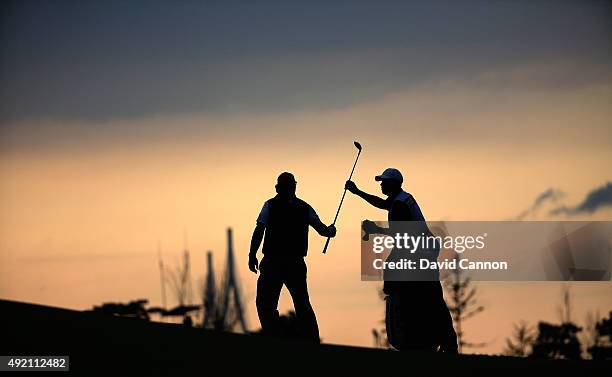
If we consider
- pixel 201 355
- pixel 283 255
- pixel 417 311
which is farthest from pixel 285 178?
pixel 201 355

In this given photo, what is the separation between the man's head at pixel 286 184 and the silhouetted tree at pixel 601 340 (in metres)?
42.4

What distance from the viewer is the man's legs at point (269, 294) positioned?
19844 millimetres

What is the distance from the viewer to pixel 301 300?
19875 mm

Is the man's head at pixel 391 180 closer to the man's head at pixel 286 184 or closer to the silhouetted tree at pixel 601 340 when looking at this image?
the man's head at pixel 286 184

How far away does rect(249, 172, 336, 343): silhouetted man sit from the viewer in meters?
19.9

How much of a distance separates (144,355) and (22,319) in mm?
2193

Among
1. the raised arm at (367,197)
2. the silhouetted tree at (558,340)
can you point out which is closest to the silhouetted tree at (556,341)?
the silhouetted tree at (558,340)

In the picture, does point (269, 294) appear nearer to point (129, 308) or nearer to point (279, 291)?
point (279, 291)

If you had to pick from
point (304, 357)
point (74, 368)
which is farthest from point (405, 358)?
point (74, 368)

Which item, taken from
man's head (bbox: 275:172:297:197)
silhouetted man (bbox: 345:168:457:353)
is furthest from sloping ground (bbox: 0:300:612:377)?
man's head (bbox: 275:172:297:197)

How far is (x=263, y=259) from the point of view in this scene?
20078 mm

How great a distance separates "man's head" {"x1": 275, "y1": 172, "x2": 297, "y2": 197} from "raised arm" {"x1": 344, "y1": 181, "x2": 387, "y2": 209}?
932mm

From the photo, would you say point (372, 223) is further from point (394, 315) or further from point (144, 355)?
point (144, 355)

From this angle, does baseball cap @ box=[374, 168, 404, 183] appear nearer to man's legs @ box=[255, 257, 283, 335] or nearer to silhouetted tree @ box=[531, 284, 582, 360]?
man's legs @ box=[255, 257, 283, 335]
